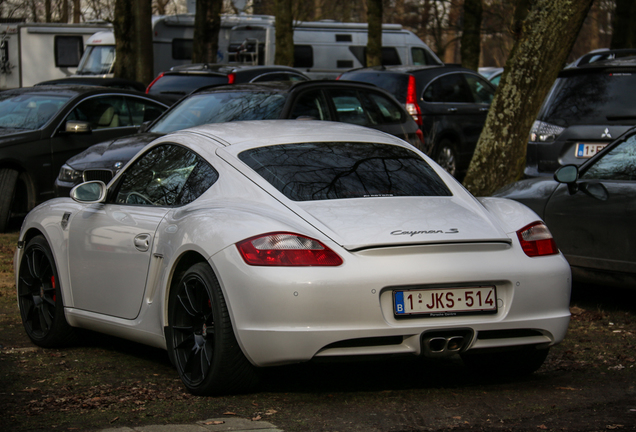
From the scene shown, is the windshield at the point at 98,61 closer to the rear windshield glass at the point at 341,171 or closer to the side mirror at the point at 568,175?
the side mirror at the point at 568,175

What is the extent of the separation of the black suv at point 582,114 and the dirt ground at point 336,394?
364 centimetres

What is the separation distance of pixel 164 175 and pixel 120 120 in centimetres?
750

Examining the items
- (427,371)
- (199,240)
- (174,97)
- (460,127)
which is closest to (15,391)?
(199,240)

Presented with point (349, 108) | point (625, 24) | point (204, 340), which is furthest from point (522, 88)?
point (625, 24)

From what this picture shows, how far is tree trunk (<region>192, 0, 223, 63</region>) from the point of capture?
25516 millimetres

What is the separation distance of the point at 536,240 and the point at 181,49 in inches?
970

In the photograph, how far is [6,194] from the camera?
11.0 m

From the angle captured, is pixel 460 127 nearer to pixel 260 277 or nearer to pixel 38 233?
pixel 38 233

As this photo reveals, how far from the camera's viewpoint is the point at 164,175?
534cm

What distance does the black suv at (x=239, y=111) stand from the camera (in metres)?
9.68

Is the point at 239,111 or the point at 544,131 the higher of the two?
the point at 239,111

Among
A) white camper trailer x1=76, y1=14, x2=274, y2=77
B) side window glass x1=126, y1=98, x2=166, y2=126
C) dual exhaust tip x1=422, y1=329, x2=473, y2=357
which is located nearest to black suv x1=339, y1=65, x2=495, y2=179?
side window glass x1=126, y1=98, x2=166, y2=126

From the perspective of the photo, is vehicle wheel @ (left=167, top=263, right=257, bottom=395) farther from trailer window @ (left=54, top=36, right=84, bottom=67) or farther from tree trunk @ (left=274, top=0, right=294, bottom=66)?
trailer window @ (left=54, top=36, right=84, bottom=67)

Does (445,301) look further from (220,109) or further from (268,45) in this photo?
(268,45)
